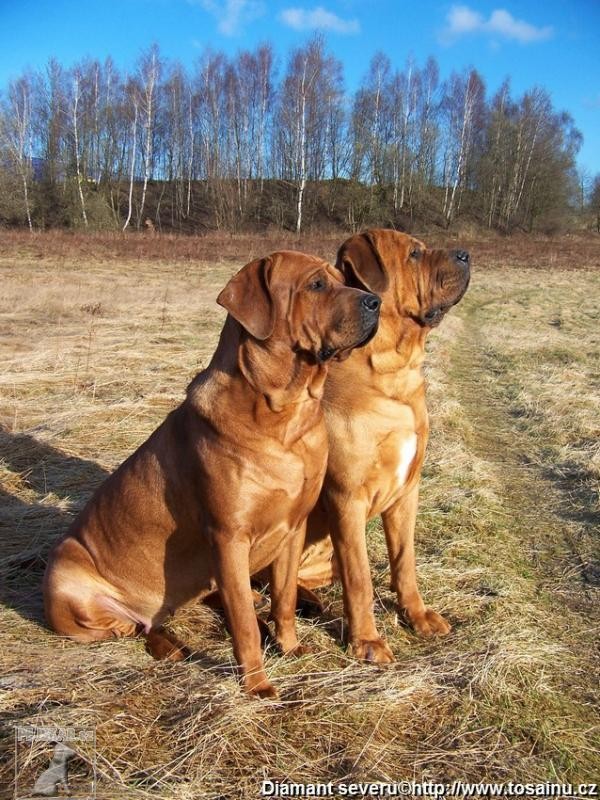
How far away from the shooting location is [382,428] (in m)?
3.19

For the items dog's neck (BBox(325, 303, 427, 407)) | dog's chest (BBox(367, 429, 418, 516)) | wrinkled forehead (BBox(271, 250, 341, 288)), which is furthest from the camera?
dog's neck (BBox(325, 303, 427, 407))

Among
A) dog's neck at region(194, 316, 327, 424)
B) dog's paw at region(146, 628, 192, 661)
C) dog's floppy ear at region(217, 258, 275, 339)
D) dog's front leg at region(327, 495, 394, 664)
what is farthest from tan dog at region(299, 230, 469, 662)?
dog's paw at region(146, 628, 192, 661)

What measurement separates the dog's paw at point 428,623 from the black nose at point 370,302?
1634 mm

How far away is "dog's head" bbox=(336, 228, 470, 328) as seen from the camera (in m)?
3.42

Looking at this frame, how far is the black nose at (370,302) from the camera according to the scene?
2.86 meters

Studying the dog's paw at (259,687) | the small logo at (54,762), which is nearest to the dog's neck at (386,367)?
the dog's paw at (259,687)

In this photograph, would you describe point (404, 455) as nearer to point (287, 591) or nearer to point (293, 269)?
point (287, 591)

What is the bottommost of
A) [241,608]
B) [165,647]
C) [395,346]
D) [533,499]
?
[165,647]

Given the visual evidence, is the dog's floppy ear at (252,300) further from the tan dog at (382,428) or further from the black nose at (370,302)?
the tan dog at (382,428)

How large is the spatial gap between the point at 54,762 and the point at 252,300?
6.03 feet

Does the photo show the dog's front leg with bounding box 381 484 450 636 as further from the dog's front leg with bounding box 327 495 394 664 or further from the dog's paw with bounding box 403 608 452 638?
the dog's front leg with bounding box 327 495 394 664

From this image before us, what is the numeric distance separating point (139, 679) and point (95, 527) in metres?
0.78

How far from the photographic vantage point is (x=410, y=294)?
139 inches

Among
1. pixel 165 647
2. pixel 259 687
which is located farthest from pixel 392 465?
pixel 165 647
